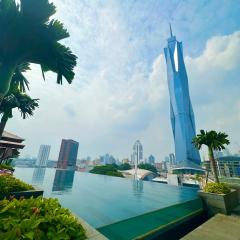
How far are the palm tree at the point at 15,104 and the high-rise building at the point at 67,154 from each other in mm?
141800

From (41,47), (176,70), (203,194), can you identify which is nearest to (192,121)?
(176,70)

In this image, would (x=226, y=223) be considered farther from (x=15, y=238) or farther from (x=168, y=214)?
(x=15, y=238)

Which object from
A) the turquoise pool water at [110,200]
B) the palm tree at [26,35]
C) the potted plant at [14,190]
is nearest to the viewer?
the palm tree at [26,35]

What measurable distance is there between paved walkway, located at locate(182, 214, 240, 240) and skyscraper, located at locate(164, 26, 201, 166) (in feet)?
372

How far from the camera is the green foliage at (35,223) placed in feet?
8.60

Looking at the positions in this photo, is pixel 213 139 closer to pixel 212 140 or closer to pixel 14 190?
→ pixel 212 140

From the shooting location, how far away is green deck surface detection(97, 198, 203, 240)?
5516 mm

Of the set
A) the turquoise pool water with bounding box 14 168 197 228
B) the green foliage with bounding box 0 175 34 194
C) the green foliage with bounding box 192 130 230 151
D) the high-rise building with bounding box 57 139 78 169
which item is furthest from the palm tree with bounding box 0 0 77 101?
the high-rise building with bounding box 57 139 78 169

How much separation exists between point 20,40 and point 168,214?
32.2ft

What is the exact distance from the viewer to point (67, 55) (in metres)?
6.52

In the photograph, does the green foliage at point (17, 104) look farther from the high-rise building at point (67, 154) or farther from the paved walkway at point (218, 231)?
the high-rise building at point (67, 154)

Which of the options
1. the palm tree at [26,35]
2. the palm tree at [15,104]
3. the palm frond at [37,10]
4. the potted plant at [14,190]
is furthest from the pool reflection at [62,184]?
the palm frond at [37,10]

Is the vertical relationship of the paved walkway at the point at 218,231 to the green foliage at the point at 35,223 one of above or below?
below

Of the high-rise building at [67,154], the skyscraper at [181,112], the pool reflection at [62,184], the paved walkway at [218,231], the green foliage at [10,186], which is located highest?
the skyscraper at [181,112]
